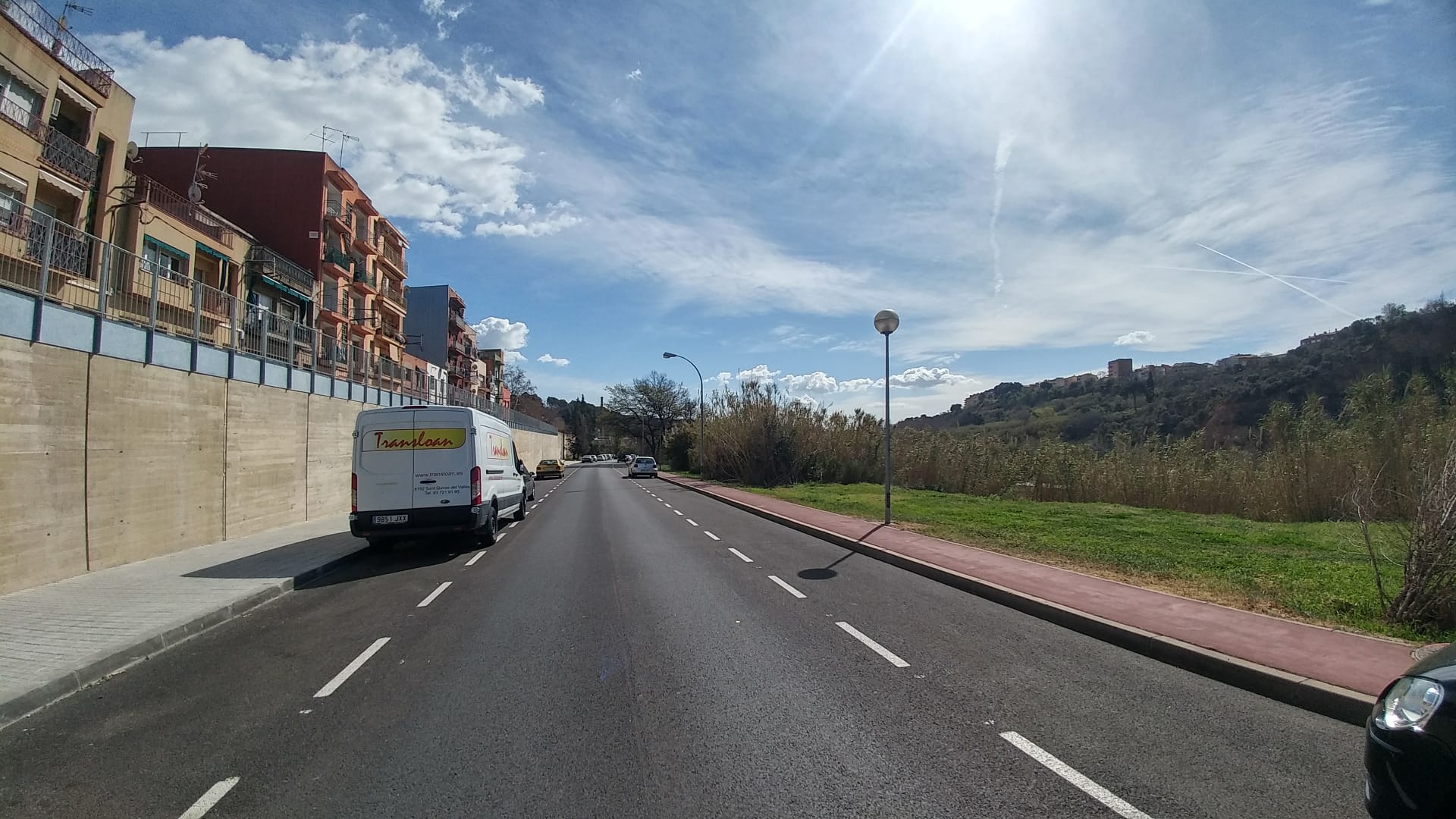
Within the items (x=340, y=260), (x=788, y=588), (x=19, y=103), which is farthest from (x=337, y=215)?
(x=788, y=588)

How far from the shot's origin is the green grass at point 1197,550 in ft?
23.6

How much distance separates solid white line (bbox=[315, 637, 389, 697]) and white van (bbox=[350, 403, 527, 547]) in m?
5.80

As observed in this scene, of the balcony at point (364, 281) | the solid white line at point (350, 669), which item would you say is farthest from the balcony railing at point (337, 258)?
the solid white line at point (350, 669)

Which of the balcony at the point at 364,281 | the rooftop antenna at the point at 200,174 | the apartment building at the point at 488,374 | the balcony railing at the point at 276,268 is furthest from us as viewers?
the apartment building at the point at 488,374

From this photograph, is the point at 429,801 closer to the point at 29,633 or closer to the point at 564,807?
the point at 564,807

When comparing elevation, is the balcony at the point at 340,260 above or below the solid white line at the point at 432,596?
above

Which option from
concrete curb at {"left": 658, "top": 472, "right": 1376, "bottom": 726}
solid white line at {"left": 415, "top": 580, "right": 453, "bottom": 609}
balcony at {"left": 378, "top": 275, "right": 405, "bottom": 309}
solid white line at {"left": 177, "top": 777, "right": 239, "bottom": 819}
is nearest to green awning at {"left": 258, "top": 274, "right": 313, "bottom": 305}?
balcony at {"left": 378, "top": 275, "right": 405, "bottom": 309}

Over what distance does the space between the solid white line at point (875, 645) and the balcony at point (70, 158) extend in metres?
26.1

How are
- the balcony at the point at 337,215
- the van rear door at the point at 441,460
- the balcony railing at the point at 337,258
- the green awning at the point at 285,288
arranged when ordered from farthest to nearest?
the balcony at the point at 337,215 → the balcony railing at the point at 337,258 → the green awning at the point at 285,288 → the van rear door at the point at 441,460

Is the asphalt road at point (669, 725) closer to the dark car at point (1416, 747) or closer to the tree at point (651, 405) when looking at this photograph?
the dark car at point (1416, 747)

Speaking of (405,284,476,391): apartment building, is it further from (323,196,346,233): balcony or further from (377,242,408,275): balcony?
(323,196,346,233): balcony

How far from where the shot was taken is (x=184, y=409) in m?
11.8

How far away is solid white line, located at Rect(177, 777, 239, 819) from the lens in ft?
11.3

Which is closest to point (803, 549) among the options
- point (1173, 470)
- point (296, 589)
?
point (296, 589)
